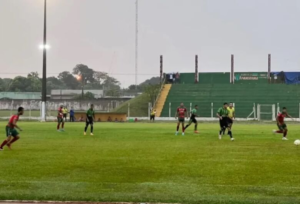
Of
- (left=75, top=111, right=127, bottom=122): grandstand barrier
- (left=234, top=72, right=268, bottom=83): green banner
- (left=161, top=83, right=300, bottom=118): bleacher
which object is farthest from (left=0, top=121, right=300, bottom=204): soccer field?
(left=234, top=72, right=268, bottom=83): green banner

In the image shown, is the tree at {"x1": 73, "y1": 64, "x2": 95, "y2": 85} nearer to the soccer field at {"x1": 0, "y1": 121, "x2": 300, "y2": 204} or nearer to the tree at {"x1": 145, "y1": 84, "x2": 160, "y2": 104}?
the tree at {"x1": 145, "y1": 84, "x2": 160, "y2": 104}

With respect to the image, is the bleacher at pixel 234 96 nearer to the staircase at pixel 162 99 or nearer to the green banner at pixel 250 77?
the staircase at pixel 162 99

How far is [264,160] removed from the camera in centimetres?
1510

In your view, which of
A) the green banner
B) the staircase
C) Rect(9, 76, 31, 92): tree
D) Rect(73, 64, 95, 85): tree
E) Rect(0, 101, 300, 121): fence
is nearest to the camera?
Rect(0, 101, 300, 121): fence

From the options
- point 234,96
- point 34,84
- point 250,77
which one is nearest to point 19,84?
point 34,84

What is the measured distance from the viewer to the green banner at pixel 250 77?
78438 millimetres

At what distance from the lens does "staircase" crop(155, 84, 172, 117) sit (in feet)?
222

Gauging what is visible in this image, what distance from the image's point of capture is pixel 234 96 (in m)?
70.4

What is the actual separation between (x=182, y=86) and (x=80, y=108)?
16.9 metres

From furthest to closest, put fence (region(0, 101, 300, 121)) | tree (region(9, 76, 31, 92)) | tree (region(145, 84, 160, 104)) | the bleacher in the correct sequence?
tree (region(9, 76, 31, 92)), tree (region(145, 84, 160, 104)), the bleacher, fence (region(0, 101, 300, 121))

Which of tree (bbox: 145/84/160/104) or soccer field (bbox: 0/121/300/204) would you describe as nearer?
soccer field (bbox: 0/121/300/204)

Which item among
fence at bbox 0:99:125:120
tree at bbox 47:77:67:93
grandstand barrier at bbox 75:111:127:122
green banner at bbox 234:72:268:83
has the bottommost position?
grandstand barrier at bbox 75:111:127:122

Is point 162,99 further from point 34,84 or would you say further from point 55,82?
point 55,82

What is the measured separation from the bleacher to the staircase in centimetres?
60
